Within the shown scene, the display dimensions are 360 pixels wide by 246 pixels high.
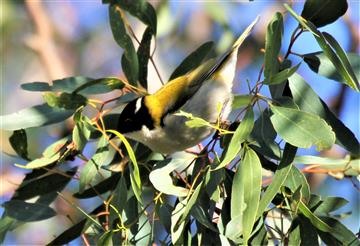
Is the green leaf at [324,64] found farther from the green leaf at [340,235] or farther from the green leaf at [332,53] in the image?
the green leaf at [340,235]

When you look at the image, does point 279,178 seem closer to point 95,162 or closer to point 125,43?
point 95,162

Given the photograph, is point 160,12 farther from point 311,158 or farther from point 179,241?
point 179,241

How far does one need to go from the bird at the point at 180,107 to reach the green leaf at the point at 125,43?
0.25ft

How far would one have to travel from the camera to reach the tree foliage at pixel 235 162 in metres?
1.37

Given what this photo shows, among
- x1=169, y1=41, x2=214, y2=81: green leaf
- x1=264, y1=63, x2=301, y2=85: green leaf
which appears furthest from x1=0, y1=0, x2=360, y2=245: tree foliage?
x1=169, y1=41, x2=214, y2=81: green leaf

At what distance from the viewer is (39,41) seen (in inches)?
136

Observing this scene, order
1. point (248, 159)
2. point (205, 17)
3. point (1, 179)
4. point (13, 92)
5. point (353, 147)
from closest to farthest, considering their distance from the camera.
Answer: point (248, 159)
point (353, 147)
point (1, 179)
point (205, 17)
point (13, 92)

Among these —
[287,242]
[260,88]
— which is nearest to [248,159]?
[260,88]

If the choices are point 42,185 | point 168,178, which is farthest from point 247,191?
point 42,185

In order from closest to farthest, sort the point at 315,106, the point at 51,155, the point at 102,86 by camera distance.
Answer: the point at 315,106 → the point at 51,155 → the point at 102,86

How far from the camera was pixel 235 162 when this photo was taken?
1.60m

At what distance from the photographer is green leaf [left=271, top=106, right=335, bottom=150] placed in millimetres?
1331

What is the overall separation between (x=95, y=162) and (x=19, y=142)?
0.30 metres

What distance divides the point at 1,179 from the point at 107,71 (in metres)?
1.44
